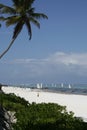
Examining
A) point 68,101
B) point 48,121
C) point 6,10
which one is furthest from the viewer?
point 68,101

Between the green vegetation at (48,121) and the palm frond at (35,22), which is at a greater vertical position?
the palm frond at (35,22)

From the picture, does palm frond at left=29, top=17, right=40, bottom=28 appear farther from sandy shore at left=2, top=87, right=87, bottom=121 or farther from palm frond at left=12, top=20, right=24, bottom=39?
sandy shore at left=2, top=87, right=87, bottom=121

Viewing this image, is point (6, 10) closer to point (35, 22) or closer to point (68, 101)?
point (35, 22)

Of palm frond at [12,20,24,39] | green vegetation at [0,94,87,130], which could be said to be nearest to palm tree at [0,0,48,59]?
palm frond at [12,20,24,39]

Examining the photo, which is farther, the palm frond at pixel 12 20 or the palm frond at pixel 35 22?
the palm frond at pixel 35 22

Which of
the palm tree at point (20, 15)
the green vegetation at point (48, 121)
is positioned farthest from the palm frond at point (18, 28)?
the green vegetation at point (48, 121)

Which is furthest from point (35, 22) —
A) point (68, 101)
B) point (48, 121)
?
point (48, 121)

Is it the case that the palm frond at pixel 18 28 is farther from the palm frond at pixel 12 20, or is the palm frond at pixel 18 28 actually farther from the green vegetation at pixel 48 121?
the green vegetation at pixel 48 121

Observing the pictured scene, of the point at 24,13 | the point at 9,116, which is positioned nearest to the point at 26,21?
the point at 24,13

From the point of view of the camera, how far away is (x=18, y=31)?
104 ft

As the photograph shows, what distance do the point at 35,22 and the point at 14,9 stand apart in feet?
8.94

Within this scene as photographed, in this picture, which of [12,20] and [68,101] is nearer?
[12,20]

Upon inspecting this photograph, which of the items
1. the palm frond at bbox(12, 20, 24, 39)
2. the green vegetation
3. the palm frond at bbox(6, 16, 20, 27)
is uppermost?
the palm frond at bbox(6, 16, 20, 27)

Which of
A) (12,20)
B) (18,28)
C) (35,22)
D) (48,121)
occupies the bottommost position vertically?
(48,121)
